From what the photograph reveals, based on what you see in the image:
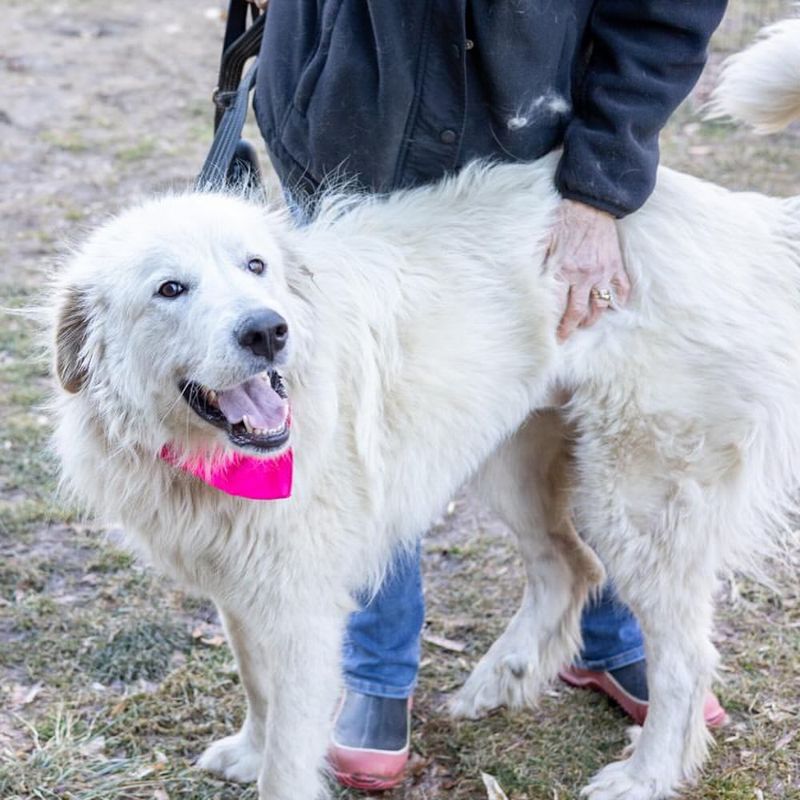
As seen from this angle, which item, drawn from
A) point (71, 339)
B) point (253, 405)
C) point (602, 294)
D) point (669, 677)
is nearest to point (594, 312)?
point (602, 294)

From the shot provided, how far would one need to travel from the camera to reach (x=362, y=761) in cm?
295

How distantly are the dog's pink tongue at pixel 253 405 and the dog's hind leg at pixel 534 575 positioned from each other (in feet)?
3.10

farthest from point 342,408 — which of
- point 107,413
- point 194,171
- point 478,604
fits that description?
point 194,171

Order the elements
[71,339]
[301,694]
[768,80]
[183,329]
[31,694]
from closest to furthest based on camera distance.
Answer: [183,329], [71,339], [301,694], [768,80], [31,694]

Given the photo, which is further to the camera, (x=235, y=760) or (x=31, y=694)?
(x=31, y=694)

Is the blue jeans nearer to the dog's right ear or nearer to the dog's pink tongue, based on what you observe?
the dog's pink tongue

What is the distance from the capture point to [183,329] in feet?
7.61

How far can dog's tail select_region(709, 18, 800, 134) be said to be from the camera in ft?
8.84

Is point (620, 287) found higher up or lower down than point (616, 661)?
higher up

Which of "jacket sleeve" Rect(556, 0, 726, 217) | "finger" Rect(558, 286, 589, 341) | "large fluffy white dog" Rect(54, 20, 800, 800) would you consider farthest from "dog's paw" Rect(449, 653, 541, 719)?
"jacket sleeve" Rect(556, 0, 726, 217)

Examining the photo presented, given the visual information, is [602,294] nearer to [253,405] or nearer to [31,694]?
[253,405]

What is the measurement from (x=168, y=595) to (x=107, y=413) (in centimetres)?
132

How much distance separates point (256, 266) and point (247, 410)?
1.02ft

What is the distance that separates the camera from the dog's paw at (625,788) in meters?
2.86
